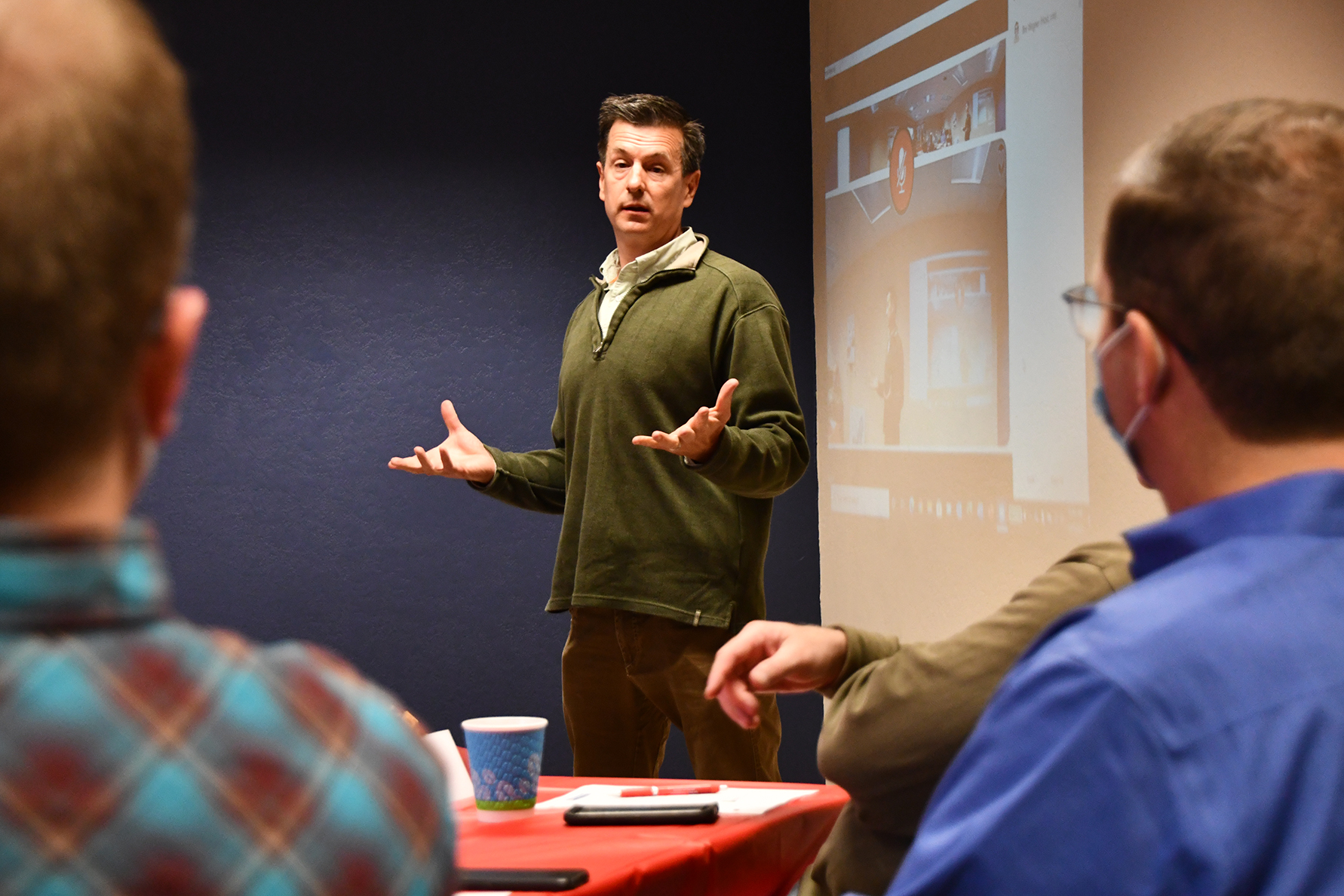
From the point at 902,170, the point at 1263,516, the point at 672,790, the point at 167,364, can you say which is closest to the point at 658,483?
the point at 672,790

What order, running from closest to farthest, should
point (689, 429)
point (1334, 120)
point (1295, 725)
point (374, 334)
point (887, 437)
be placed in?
point (1295, 725)
point (1334, 120)
point (689, 429)
point (887, 437)
point (374, 334)

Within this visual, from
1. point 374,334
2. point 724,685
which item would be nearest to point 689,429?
point 724,685

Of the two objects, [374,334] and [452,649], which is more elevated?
[374,334]

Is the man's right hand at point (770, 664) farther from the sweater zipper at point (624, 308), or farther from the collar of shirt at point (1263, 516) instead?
the sweater zipper at point (624, 308)

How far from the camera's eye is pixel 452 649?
13.0 feet

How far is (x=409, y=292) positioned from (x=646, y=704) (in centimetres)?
193

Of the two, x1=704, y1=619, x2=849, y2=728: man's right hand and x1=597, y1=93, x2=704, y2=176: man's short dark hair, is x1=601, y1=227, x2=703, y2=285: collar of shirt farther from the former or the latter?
x1=704, y1=619, x2=849, y2=728: man's right hand

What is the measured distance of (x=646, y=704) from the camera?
255cm

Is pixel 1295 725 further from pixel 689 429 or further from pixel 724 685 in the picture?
pixel 689 429

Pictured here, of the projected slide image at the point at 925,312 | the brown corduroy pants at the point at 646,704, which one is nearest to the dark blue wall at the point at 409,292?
the projected slide image at the point at 925,312

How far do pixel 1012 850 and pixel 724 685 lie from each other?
646 mm

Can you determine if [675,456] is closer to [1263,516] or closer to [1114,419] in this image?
[1114,419]

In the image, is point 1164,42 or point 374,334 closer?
point 1164,42

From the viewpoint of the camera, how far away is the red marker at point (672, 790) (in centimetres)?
145
